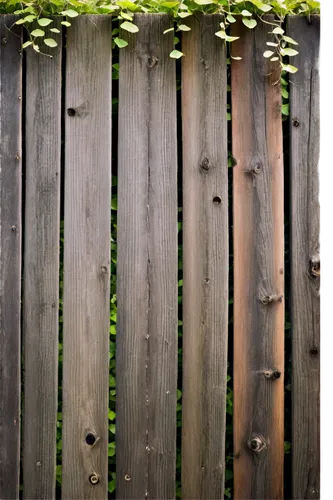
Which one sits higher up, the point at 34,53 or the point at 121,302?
the point at 34,53

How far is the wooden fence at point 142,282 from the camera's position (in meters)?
2.06

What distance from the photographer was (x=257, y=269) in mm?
2102

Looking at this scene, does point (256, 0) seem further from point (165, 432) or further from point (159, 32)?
point (165, 432)

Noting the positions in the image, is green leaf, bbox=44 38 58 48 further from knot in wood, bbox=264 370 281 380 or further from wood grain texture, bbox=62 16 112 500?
knot in wood, bbox=264 370 281 380

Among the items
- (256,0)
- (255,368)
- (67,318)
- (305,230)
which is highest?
(256,0)

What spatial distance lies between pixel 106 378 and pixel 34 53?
1.56m

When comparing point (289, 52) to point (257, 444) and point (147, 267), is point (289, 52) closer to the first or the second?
point (147, 267)

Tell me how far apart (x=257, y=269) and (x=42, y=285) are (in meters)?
1.01

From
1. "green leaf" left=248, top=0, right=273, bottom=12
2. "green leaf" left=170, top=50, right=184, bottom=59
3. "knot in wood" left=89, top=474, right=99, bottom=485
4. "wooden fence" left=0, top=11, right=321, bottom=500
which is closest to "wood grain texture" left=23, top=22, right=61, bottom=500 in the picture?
"wooden fence" left=0, top=11, right=321, bottom=500

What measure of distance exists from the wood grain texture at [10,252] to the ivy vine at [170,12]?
11 centimetres

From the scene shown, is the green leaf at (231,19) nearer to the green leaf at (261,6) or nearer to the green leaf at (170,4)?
the green leaf at (261,6)

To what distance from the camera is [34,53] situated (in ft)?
6.84

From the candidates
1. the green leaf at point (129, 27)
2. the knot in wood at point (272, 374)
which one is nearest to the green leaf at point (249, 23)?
the green leaf at point (129, 27)
